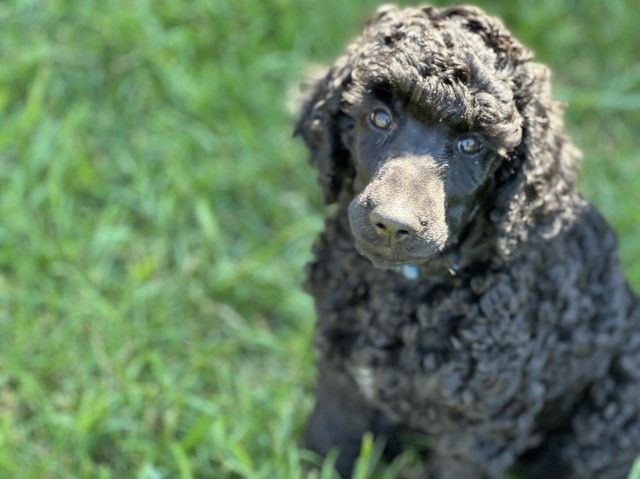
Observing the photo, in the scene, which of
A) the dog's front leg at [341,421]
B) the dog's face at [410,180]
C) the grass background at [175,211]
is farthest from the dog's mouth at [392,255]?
the grass background at [175,211]

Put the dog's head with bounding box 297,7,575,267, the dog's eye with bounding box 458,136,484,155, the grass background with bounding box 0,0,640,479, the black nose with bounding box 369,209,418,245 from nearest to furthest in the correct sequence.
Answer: the black nose with bounding box 369,209,418,245, the dog's head with bounding box 297,7,575,267, the dog's eye with bounding box 458,136,484,155, the grass background with bounding box 0,0,640,479

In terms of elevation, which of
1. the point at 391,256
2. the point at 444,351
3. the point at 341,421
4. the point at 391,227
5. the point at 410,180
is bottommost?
the point at 341,421

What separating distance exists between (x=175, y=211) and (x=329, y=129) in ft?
6.56

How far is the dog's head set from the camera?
10.7 ft

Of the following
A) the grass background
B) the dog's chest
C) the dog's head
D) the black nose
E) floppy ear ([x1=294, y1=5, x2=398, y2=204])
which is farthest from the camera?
the grass background

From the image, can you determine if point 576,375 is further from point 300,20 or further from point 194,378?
point 300,20

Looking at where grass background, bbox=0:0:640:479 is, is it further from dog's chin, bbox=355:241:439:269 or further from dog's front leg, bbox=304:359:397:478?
dog's chin, bbox=355:241:439:269

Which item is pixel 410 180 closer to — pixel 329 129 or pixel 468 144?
pixel 468 144

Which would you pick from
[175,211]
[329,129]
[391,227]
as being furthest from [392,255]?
[175,211]

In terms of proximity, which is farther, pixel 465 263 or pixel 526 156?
pixel 465 263

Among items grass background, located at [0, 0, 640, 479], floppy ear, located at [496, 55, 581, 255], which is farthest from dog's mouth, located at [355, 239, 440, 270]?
grass background, located at [0, 0, 640, 479]

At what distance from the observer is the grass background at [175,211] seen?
4.50m

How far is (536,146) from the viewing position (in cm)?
344

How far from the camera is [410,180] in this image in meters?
3.25
